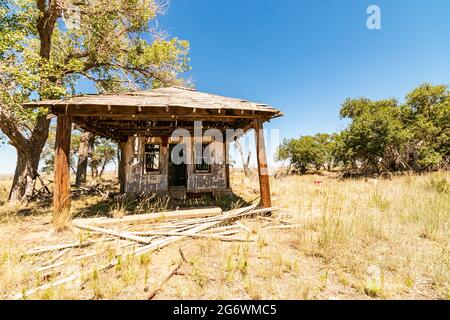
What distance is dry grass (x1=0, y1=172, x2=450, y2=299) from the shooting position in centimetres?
304

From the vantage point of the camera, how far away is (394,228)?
5.34 meters

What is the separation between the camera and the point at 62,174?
229 inches

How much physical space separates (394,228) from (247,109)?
4.86 m

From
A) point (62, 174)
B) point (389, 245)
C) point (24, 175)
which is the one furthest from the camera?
point (24, 175)

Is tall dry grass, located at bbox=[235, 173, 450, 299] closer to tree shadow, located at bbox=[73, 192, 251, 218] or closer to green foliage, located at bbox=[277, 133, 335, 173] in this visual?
tree shadow, located at bbox=[73, 192, 251, 218]

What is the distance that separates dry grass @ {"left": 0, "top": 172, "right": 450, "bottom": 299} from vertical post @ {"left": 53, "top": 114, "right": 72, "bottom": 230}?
49 cm

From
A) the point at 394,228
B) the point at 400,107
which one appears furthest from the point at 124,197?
the point at 400,107

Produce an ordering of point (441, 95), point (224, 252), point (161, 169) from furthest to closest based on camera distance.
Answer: point (441, 95)
point (161, 169)
point (224, 252)

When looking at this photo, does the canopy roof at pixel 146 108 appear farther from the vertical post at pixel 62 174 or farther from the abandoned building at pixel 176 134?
the vertical post at pixel 62 174

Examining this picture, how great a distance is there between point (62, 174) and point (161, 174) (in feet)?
17.2

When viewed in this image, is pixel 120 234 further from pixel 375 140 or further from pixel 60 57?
pixel 375 140

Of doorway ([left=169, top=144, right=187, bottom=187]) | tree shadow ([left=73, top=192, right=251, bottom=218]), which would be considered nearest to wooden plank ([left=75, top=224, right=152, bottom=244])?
tree shadow ([left=73, top=192, right=251, bottom=218])

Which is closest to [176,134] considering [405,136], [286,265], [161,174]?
[161,174]
